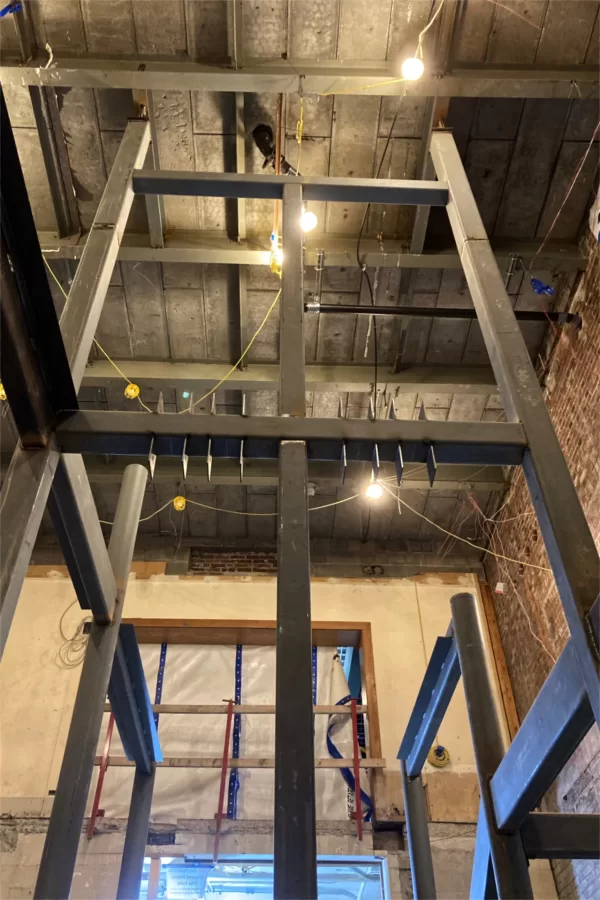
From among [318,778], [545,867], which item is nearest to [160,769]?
[318,778]

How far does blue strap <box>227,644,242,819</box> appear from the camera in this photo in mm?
6270

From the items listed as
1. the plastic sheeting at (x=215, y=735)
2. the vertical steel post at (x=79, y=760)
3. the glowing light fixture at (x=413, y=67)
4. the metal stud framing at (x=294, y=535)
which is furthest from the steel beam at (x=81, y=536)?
the plastic sheeting at (x=215, y=735)

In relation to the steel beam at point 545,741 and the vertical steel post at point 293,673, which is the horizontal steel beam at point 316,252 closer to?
the vertical steel post at point 293,673

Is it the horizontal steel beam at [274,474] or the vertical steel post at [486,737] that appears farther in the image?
the horizontal steel beam at [274,474]

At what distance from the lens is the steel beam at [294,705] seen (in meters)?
1.71

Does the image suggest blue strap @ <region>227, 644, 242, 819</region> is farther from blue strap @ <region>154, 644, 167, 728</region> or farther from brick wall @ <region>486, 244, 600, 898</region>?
brick wall @ <region>486, 244, 600, 898</region>

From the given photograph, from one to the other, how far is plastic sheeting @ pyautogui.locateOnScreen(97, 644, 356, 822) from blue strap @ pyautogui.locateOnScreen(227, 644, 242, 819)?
42 mm

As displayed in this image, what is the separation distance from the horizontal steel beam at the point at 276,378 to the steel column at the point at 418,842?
367cm

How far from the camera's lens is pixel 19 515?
2352 millimetres

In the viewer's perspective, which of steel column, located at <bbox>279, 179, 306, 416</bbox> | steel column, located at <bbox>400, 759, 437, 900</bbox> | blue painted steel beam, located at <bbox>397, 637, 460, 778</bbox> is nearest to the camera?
steel column, located at <bbox>279, 179, 306, 416</bbox>

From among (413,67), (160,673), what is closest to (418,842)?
(160,673)

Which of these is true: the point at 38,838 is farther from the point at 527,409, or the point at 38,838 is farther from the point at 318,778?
the point at 527,409

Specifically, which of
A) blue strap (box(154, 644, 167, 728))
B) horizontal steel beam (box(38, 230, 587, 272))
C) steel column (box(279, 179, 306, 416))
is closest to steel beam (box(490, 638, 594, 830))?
steel column (box(279, 179, 306, 416))

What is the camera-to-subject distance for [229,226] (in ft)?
19.6
